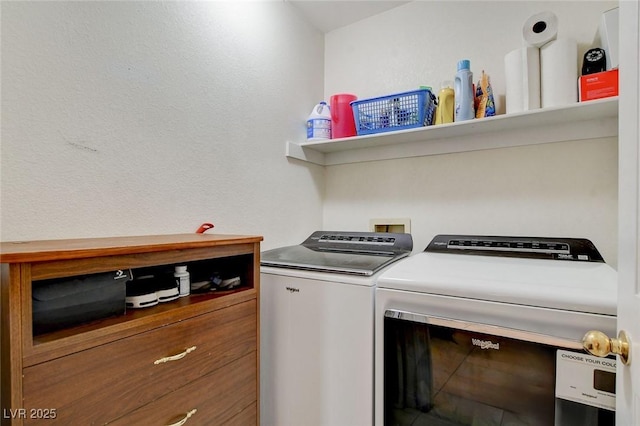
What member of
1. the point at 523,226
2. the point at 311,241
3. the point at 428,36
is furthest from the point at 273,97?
the point at 523,226

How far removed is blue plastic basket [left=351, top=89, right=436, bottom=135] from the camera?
4.94ft

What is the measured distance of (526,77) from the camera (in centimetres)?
127

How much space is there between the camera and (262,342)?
1.31 meters

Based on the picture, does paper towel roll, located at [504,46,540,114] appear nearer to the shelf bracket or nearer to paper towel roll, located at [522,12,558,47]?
paper towel roll, located at [522,12,558,47]

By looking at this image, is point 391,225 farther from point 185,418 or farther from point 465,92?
point 185,418

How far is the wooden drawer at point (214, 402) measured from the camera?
0.79 metres

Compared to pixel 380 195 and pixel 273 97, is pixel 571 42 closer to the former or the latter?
pixel 380 195

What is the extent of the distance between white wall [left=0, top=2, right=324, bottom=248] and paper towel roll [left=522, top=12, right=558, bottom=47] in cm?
113

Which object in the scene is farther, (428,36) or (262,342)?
(428,36)

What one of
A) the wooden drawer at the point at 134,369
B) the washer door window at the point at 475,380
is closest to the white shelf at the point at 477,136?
the washer door window at the point at 475,380

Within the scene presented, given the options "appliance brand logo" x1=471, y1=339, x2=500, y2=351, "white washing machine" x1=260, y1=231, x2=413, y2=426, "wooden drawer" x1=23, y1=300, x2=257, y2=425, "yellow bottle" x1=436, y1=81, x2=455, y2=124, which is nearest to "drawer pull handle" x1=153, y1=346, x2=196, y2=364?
"wooden drawer" x1=23, y1=300, x2=257, y2=425

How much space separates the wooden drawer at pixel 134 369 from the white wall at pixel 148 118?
1.36ft

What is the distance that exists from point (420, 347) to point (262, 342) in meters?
0.66

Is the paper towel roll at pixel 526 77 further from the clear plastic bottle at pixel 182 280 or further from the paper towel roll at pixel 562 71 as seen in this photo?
the clear plastic bottle at pixel 182 280
